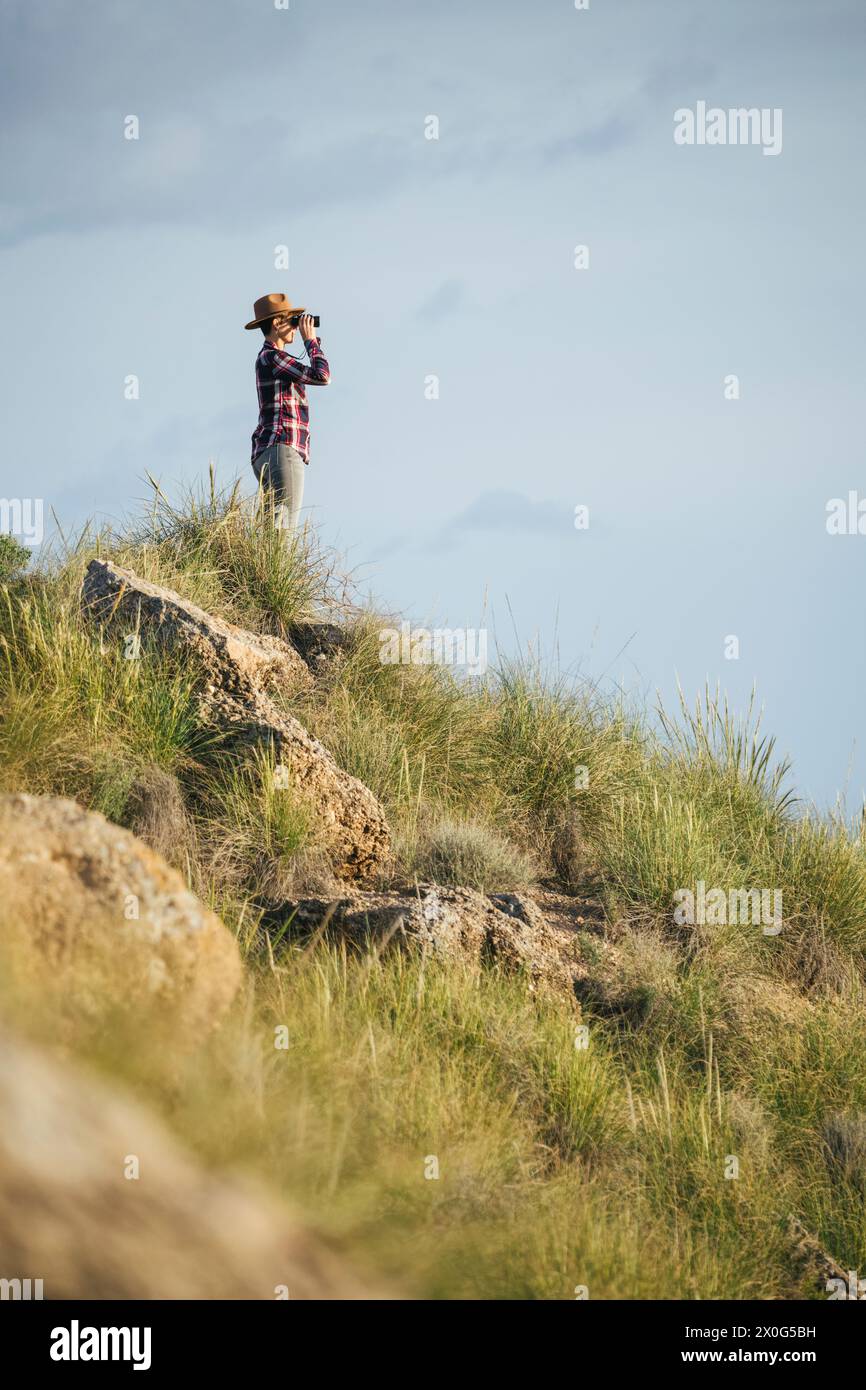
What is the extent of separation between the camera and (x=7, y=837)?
3.72 meters

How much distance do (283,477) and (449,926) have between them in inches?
224

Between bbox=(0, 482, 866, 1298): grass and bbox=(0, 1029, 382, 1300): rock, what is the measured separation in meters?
0.20

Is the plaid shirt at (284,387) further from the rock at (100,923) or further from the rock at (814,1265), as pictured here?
the rock at (814,1265)

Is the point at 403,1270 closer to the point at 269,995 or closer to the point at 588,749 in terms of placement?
the point at 269,995

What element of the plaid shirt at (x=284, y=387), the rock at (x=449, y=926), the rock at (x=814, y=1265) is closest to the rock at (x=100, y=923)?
the rock at (x=449, y=926)

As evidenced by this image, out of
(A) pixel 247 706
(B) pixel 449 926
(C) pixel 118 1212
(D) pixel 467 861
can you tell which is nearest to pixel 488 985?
(B) pixel 449 926

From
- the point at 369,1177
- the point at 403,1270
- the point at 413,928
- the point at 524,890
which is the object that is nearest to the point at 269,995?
the point at 413,928

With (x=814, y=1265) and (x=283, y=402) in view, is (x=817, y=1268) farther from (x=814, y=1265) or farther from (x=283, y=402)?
(x=283, y=402)

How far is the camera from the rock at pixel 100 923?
3.64 m

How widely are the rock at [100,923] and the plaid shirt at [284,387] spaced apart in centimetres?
702

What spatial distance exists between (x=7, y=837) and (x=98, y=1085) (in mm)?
850

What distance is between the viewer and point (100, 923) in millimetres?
3764

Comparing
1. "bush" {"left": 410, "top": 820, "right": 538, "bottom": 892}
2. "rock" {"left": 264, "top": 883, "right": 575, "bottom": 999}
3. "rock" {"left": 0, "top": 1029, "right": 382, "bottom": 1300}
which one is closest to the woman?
"bush" {"left": 410, "top": 820, "right": 538, "bottom": 892}
